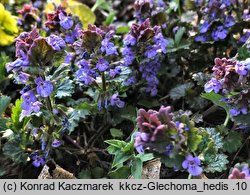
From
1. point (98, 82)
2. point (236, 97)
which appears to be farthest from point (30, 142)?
point (236, 97)

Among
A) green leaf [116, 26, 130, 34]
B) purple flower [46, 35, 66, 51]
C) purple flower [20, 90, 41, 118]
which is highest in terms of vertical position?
green leaf [116, 26, 130, 34]

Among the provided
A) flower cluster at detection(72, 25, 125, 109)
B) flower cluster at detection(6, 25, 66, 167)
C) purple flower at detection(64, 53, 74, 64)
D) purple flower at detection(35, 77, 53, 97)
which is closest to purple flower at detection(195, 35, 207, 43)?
flower cluster at detection(72, 25, 125, 109)

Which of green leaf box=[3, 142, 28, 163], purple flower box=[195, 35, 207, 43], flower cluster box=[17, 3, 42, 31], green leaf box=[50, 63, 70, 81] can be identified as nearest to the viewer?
green leaf box=[50, 63, 70, 81]

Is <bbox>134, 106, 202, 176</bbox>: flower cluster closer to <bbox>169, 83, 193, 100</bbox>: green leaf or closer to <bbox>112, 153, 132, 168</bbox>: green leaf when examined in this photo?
<bbox>112, 153, 132, 168</bbox>: green leaf

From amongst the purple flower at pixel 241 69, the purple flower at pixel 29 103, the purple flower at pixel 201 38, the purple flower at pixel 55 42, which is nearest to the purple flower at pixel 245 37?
the purple flower at pixel 201 38

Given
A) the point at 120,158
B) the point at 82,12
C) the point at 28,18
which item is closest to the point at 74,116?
the point at 120,158

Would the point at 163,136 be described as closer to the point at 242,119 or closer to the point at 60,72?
the point at 242,119

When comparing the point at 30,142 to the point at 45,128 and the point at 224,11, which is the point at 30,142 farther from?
the point at 224,11

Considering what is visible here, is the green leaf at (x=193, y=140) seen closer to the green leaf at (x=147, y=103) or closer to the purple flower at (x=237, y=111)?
the purple flower at (x=237, y=111)
